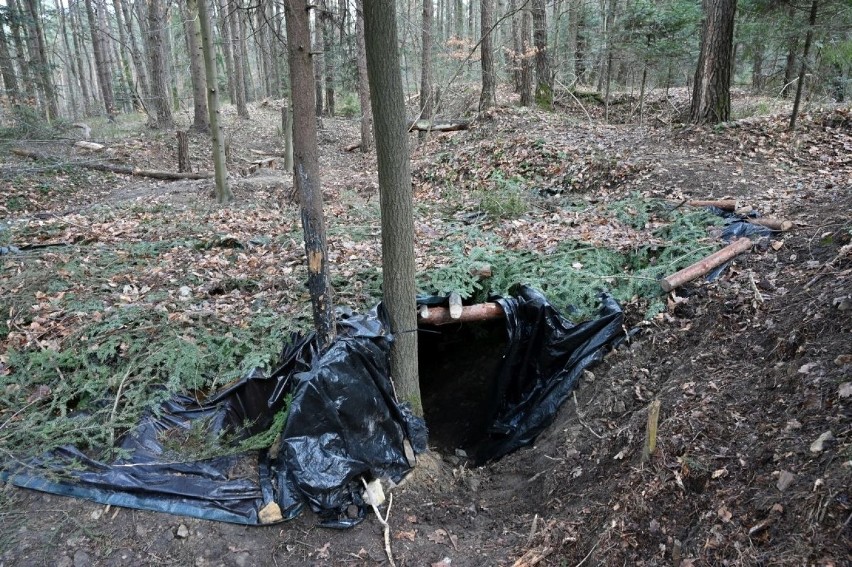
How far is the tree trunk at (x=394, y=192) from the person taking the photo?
3277 mm

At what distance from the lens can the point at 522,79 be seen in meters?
12.6

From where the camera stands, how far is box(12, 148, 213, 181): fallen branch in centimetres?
1145

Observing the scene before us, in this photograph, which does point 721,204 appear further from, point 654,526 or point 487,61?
point 487,61

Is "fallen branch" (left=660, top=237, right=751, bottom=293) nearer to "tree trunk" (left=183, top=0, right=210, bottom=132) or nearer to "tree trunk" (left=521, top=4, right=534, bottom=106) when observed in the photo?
"tree trunk" (left=521, top=4, right=534, bottom=106)

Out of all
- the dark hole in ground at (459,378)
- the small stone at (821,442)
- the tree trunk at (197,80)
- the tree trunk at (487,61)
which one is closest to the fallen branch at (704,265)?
the dark hole in ground at (459,378)

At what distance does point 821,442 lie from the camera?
243cm

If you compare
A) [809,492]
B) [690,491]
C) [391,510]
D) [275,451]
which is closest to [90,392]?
[275,451]

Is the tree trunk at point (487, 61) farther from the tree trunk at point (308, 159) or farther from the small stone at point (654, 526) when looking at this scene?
the small stone at point (654, 526)

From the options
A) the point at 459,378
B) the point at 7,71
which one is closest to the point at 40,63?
the point at 7,71

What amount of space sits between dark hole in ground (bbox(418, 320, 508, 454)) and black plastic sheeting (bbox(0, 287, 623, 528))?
1.25 m

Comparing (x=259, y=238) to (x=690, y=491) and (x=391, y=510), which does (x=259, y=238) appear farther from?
(x=690, y=491)

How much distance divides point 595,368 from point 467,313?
48.3 inches

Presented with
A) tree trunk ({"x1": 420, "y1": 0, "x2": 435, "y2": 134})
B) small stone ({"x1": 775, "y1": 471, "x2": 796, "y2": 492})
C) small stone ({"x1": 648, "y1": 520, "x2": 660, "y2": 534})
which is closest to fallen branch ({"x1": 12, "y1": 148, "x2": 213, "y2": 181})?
tree trunk ({"x1": 420, "y1": 0, "x2": 435, "y2": 134})

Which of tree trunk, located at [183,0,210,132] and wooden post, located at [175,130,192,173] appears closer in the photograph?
wooden post, located at [175,130,192,173]
